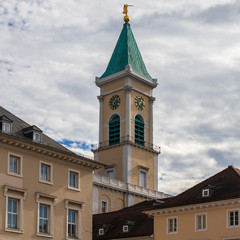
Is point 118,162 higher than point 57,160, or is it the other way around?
point 118,162

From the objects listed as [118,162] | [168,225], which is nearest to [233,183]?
[168,225]

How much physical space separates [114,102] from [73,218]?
56341mm

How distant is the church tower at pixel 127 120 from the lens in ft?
343

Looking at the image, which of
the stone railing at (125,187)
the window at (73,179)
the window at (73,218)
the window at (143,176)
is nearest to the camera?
the window at (73,218)

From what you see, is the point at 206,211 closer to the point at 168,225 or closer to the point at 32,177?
the point at 168,225

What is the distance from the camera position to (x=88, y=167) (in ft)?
185

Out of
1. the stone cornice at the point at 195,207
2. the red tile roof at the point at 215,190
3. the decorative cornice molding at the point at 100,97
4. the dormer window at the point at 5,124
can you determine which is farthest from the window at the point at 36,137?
the decorative cornice molding at the point at 100,97

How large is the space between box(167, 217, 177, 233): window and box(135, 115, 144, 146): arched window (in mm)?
47650

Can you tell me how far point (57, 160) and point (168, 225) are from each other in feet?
43.8

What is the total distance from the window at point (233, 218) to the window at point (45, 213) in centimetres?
1493

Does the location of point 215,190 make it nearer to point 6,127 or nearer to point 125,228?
point 125,228

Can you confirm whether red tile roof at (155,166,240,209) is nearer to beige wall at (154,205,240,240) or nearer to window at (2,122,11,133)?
beige wall at (154,205,240,240)

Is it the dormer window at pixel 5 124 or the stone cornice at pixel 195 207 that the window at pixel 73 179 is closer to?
the dormer window at pixel 5 124

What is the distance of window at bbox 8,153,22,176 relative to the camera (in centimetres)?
4900
